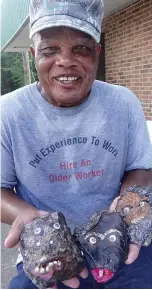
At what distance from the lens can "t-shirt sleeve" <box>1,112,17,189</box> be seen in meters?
1.55

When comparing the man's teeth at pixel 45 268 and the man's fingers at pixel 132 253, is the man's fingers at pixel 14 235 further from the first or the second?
the man's fingers at pixel 132 253

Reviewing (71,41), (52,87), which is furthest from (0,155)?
(71,41)

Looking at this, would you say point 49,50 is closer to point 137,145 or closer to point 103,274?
point 137,145

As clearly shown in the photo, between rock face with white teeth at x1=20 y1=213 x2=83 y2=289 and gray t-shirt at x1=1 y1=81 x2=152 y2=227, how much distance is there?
41 centimetres

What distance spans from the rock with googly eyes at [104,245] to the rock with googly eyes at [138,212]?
41 mm

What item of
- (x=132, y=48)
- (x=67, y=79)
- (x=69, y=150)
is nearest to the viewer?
(x=67, y=79)

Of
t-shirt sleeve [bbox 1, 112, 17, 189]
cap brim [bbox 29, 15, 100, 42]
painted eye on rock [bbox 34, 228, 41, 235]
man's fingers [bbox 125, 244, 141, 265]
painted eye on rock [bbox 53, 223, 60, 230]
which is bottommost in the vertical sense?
man's fingers [bbox 125, 244, 141, 265]

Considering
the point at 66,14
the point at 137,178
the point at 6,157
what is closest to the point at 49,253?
the point at 6,157

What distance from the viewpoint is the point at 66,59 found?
142 centimetres

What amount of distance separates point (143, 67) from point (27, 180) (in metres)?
4.85

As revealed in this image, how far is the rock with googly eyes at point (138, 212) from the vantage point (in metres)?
1.25

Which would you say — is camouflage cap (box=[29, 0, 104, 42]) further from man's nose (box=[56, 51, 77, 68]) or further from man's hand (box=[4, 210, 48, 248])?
man's hand (box=[4, 210, 48, 248])

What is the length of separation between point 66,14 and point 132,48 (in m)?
5.26

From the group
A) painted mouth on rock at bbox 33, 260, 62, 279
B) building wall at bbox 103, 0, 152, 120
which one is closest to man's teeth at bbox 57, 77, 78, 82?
painted mouth on rock at bbox 33, 260, 62, 279
